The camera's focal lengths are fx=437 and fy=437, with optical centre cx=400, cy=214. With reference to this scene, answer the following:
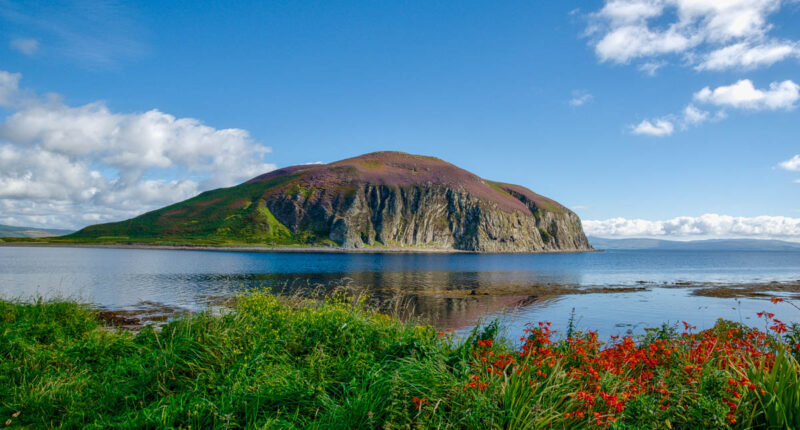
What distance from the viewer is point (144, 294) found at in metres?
41.6

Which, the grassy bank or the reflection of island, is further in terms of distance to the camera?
the reflection of island

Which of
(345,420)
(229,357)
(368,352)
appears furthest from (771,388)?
(229,357)

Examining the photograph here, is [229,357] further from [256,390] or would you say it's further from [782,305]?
[782,305]

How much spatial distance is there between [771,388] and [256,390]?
7858 mm

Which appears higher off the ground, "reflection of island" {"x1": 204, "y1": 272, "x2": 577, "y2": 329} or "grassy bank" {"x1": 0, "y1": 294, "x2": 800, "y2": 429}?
"grassy bank" {"x1": 0, "y1": 294, "x2": 800, "y2": 429}

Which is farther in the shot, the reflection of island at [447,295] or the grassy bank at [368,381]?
the reflection of island at [447,295]

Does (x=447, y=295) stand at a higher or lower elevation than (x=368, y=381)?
lower

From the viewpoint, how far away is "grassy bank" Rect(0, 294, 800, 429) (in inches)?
243

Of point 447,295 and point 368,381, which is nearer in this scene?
point 368,381

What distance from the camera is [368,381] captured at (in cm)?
770

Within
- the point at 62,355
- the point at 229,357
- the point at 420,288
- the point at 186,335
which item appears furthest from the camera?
the point at 420,288

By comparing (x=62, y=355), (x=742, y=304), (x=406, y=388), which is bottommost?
(x=742, y=304)

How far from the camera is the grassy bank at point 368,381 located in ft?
20.2

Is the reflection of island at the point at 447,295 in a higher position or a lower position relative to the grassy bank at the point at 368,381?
lower
